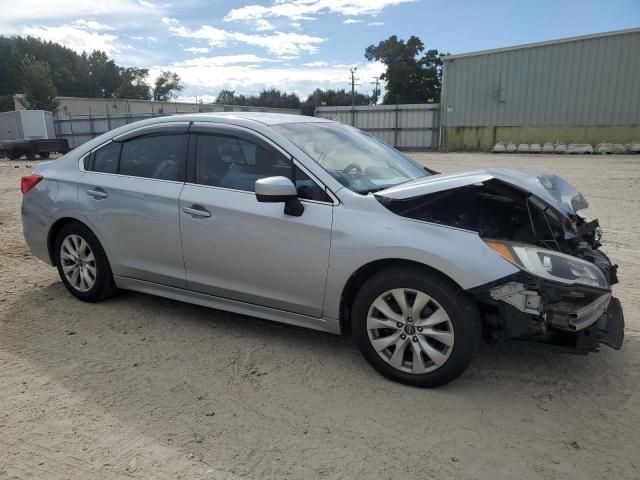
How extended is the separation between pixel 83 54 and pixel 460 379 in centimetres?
10084

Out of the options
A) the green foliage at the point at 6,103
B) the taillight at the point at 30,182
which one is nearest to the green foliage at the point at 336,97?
the green foliage at the point at 6,103

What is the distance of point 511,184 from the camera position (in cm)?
317

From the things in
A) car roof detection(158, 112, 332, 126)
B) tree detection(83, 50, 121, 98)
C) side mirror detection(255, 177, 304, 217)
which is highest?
tree detection(83, 50, 121, 98)

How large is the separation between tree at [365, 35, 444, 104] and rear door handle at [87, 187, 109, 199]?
69313mm

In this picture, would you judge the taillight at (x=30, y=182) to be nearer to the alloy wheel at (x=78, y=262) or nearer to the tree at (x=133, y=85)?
the alloy wheel at (x=78, y=262)

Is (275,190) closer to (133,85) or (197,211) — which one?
(197,211)

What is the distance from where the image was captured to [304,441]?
260cm

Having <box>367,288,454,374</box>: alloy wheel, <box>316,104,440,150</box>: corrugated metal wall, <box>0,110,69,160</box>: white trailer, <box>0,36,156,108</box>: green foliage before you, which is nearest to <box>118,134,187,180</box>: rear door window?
<box>367,288,454,374</box>: alloy wheel

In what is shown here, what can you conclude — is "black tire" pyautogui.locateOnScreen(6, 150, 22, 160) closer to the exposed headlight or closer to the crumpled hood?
the crumpled hood

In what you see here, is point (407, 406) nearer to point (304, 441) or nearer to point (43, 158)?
point (304, 441)

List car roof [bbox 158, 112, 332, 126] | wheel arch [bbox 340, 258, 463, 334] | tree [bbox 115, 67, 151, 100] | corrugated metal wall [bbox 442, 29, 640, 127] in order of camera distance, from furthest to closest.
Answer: tree [bbox 115, 67, 151, 100] < corrugated metal wall [bbox 442, 29, 640, 127] < car roof [bbox 158, 112, 332, 126] < wheel arch [bbox 340, 258, 463, 334]

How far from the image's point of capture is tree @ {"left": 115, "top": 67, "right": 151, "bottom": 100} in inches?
3255

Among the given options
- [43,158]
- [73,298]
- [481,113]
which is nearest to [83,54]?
[43,158]

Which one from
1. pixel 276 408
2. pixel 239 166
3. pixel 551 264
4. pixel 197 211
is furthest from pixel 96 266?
pixel 551 264
